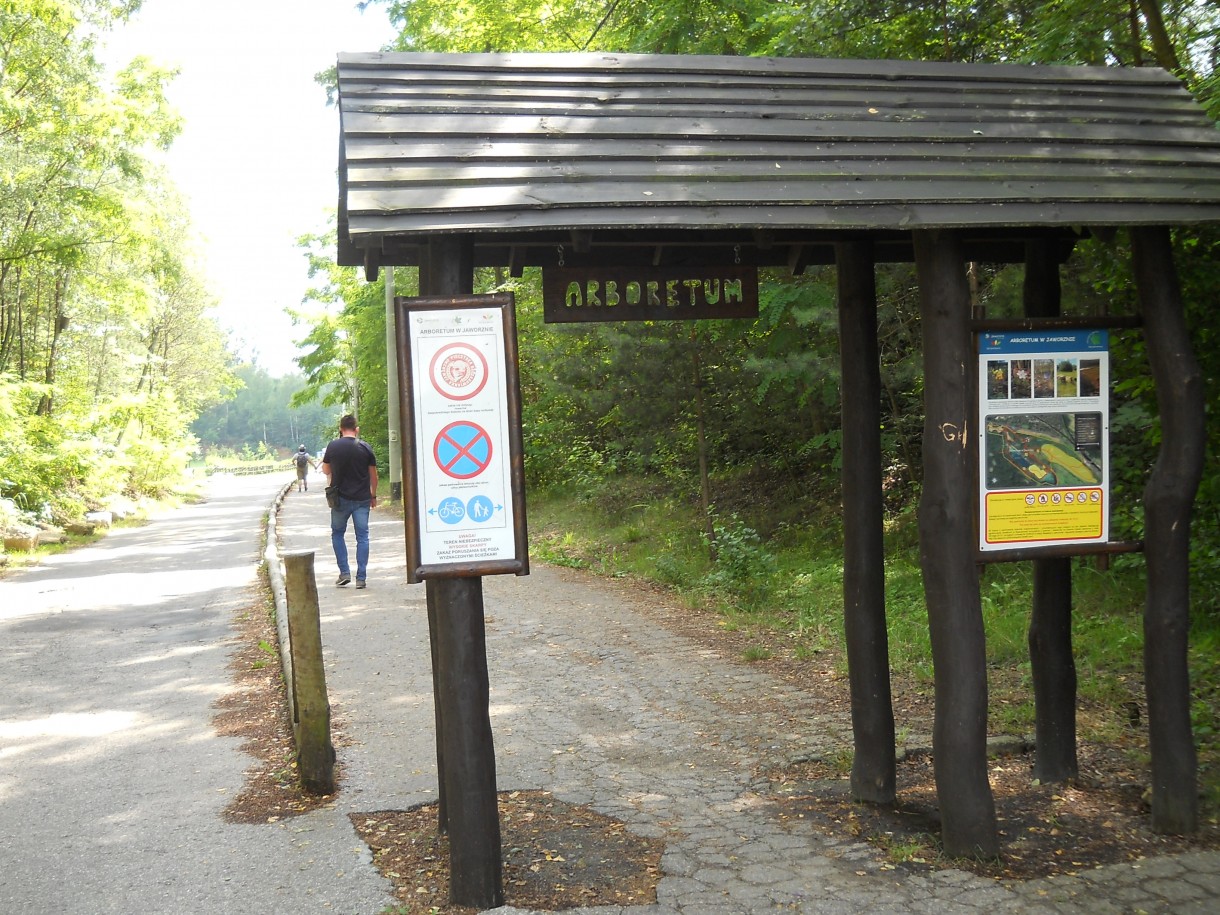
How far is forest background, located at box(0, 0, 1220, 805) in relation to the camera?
28.7ft

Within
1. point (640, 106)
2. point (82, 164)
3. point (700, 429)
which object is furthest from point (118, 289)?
point (640, 106)

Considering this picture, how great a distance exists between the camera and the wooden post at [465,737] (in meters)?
4.69

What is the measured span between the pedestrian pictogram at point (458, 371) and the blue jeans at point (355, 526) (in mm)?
9248

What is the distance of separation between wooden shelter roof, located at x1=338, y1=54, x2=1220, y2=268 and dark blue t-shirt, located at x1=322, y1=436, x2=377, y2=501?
778 centimetres

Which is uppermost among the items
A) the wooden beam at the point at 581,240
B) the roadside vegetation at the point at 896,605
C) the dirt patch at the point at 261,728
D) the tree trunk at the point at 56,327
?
the tree trunk at the point at 56,327

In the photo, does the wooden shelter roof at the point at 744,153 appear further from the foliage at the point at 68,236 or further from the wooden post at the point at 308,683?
the foliage at the point at 68,236

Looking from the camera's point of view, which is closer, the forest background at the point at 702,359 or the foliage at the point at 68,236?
the forest background at the point at 702,359

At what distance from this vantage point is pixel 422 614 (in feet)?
40.6

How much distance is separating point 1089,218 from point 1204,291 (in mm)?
1753

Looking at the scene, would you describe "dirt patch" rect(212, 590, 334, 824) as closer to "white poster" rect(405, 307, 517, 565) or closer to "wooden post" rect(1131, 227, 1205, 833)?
"white poster" rect(405, 307, 517, 565)

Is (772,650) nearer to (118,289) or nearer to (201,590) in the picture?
(201,590)

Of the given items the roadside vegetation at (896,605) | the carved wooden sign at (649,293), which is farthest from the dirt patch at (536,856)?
the carved wooden sign at (649,293)

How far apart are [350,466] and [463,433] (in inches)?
373

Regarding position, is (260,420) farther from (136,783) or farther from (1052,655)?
(1052,655)
